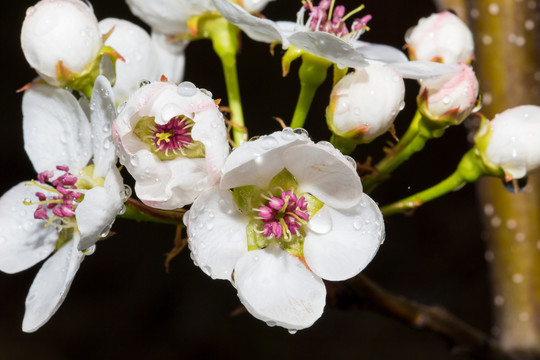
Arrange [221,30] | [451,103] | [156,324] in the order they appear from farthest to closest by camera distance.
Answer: [156,324], [221,30], [451,103]

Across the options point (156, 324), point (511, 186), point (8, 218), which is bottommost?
point (156, 324)

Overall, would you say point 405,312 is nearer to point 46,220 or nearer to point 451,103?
point 451,103

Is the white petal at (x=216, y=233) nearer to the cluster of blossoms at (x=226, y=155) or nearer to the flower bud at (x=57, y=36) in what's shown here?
the cluster of blossoms at (x=226, y=155)

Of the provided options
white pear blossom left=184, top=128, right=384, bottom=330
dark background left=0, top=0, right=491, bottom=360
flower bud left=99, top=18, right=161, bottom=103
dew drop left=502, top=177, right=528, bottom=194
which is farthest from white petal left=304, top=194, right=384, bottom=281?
dark background left=0, top=0, right=491, bottom=360

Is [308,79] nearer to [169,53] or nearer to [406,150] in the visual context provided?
[406,150]

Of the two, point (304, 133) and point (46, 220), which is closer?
point (304, 133)

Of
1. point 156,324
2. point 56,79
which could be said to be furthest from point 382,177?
point 156,324

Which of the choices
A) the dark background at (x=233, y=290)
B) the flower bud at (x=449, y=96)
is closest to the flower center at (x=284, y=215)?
the flower bud at (x=449, y=96)

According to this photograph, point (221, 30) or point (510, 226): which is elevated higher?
point (221, 30)
